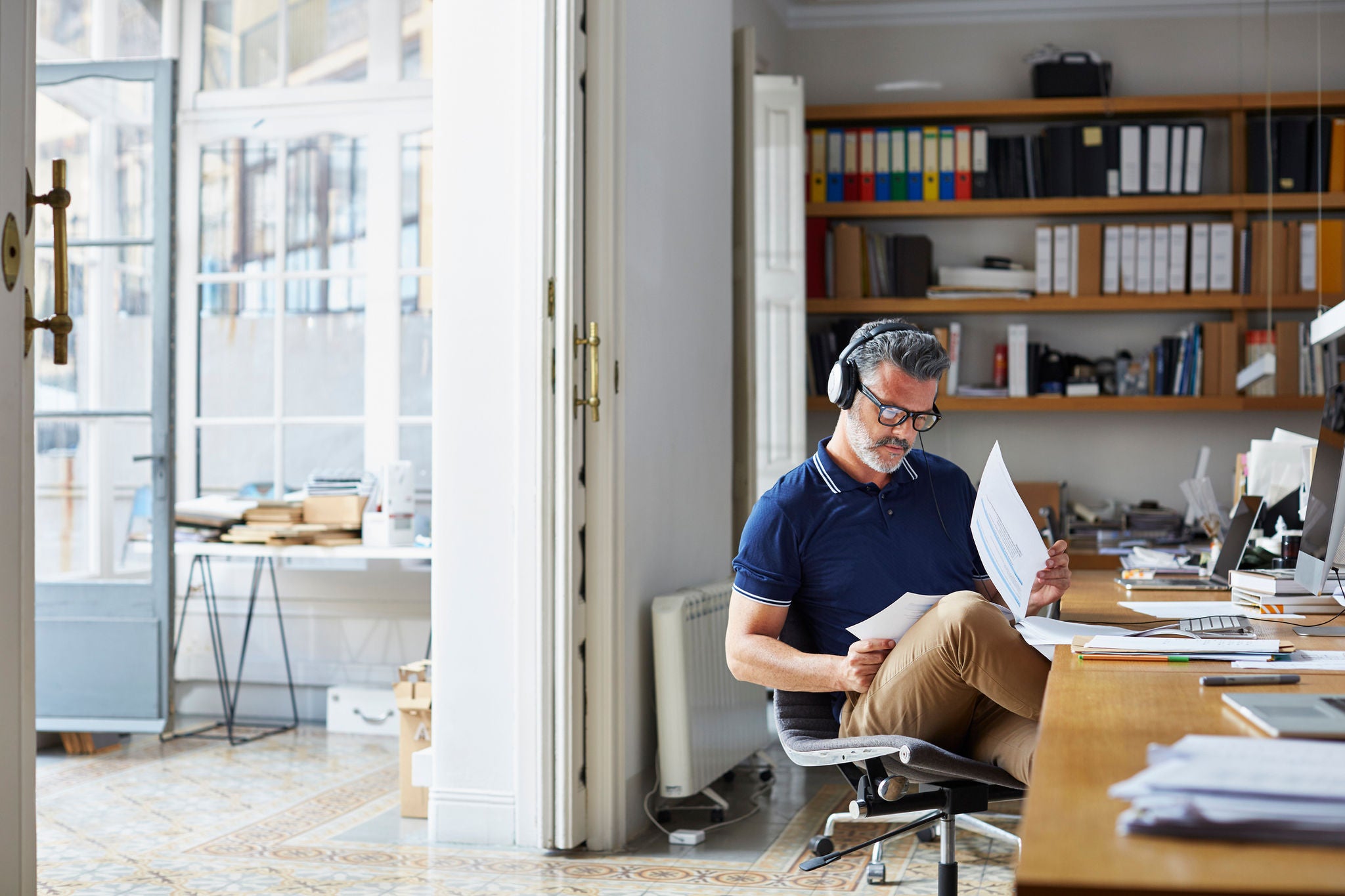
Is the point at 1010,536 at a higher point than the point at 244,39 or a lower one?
lower

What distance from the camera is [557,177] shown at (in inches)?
118

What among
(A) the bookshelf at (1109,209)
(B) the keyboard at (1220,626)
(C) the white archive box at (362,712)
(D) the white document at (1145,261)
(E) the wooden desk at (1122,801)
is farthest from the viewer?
(D) the white document at (1145,261)

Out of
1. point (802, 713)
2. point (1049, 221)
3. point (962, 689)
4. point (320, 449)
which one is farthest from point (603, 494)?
point (1049, 221)

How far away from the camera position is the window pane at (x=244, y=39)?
191 inches

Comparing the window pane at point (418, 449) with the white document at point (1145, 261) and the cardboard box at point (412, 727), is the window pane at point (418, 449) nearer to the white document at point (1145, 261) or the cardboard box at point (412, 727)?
the cardboard box at point (412, 727)

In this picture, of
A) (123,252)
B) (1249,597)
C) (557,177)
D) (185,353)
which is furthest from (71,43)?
(1249,597)

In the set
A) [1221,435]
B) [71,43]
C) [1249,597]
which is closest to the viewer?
[1249,597]

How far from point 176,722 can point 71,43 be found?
8.08ft

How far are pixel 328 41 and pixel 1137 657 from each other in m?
4.12

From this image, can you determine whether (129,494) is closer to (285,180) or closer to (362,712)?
(362,712)

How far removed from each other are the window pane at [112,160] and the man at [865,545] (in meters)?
3.22

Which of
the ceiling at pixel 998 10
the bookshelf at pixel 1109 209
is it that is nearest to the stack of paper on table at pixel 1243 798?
the bookshelf at pixel 1109 209

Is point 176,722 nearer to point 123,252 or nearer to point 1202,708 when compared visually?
point 123,252

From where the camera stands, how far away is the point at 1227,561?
9.09 ft
